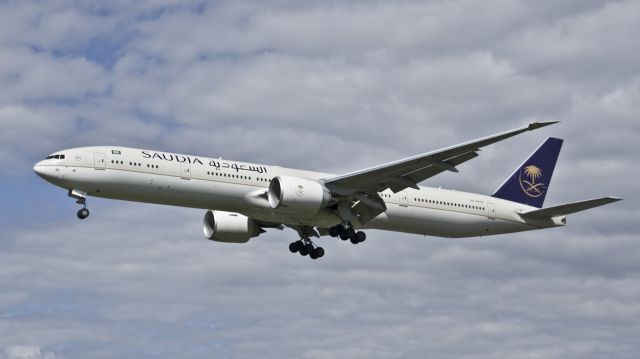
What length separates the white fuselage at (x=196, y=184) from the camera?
4575 centimetres

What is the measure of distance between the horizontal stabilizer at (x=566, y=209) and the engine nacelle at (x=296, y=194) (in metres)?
13.0

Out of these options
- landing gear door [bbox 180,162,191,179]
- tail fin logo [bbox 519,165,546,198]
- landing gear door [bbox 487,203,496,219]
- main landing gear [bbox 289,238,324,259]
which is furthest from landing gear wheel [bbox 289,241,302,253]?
tail fin logo [bbox 519,165,546,198]

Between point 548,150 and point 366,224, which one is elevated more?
point 548,150

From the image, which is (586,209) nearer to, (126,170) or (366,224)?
(366,224)

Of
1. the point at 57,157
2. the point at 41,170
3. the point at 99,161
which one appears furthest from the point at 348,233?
the point at 41,170

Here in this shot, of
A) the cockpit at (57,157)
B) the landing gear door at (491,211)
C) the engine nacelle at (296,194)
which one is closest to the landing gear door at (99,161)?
the cockpit at (57,157)

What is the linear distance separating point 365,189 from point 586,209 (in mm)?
11436

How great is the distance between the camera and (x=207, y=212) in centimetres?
5522

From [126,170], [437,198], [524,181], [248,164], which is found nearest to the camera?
[126,170]

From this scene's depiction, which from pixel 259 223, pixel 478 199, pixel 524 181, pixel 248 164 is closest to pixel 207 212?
pixel 259 223

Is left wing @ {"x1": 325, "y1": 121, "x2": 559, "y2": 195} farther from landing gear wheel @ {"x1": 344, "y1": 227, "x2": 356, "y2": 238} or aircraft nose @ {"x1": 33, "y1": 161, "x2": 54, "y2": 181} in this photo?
aircraft nose @ {"x1": 33, "y1": 161, "x2": 54, "y2": 181}

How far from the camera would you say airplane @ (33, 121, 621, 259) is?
45.8 metres

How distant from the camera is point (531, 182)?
2339 inches

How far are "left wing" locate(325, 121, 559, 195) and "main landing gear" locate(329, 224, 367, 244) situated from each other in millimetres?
2742
